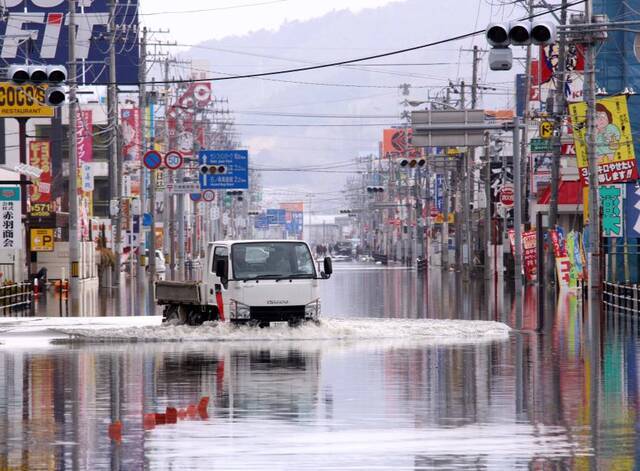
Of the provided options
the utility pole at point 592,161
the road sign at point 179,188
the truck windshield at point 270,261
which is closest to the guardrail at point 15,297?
the truck windshield at point 270,261

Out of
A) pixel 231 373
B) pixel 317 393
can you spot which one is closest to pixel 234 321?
pixel 231 373

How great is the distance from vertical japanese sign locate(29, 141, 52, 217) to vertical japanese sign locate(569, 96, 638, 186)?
2690 cm

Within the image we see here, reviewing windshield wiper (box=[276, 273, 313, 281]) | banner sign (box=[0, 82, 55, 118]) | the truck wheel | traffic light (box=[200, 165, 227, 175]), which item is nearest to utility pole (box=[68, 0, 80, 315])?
banner sign (box=[0, 82, 55, 118])

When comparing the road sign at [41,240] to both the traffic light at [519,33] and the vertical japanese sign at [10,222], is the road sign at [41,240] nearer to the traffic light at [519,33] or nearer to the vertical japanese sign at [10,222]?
the vertical japanese sign at [10,222]

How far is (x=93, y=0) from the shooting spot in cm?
6444

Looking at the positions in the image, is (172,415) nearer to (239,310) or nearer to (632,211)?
(239,310)

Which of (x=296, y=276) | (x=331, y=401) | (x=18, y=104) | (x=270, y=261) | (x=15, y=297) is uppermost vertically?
(x=18, y=104)

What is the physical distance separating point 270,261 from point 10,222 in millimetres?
16318

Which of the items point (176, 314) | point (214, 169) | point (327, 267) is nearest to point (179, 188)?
point (214, 169)

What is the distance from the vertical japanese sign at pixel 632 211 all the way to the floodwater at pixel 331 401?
40.2 ft

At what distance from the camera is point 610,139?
46156 mm

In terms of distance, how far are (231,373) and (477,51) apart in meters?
60.8

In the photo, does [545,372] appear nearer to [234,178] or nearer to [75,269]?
[75,269]

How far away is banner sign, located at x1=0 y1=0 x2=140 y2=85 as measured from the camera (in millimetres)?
62281
